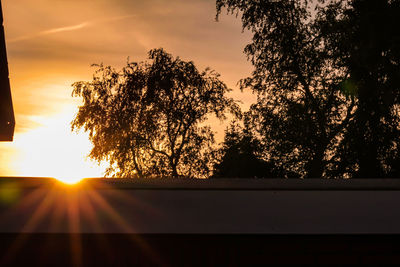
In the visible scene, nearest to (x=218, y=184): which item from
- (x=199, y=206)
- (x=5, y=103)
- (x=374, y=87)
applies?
(x=199, y=206)

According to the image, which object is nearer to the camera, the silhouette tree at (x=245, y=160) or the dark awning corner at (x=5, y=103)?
the dark awning corner at (x=5, y=103)

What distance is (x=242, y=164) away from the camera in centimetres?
1689

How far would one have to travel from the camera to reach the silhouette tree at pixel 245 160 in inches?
663

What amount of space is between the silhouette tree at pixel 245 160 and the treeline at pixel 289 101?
0.04 meters

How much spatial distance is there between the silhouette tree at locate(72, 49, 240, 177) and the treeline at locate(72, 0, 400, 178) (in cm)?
5

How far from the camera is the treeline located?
14703mm

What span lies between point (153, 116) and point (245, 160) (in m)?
5.47

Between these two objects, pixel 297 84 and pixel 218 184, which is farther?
pixel 297 84

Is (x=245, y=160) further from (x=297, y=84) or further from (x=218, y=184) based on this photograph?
(x=218, y=184)

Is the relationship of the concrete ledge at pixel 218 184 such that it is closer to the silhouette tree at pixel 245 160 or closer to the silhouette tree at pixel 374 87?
the silhouette tree at pixel 374 87

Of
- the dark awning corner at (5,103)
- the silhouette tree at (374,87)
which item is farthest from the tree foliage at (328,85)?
the dark awning corner at (5,103)

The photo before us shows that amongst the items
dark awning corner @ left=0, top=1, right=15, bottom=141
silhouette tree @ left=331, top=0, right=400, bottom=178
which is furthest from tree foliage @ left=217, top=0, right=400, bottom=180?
dark awning corner @ left=0, top=1, right=15, bottom=141

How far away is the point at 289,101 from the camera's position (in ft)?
54.0

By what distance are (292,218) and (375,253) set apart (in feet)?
2.32
